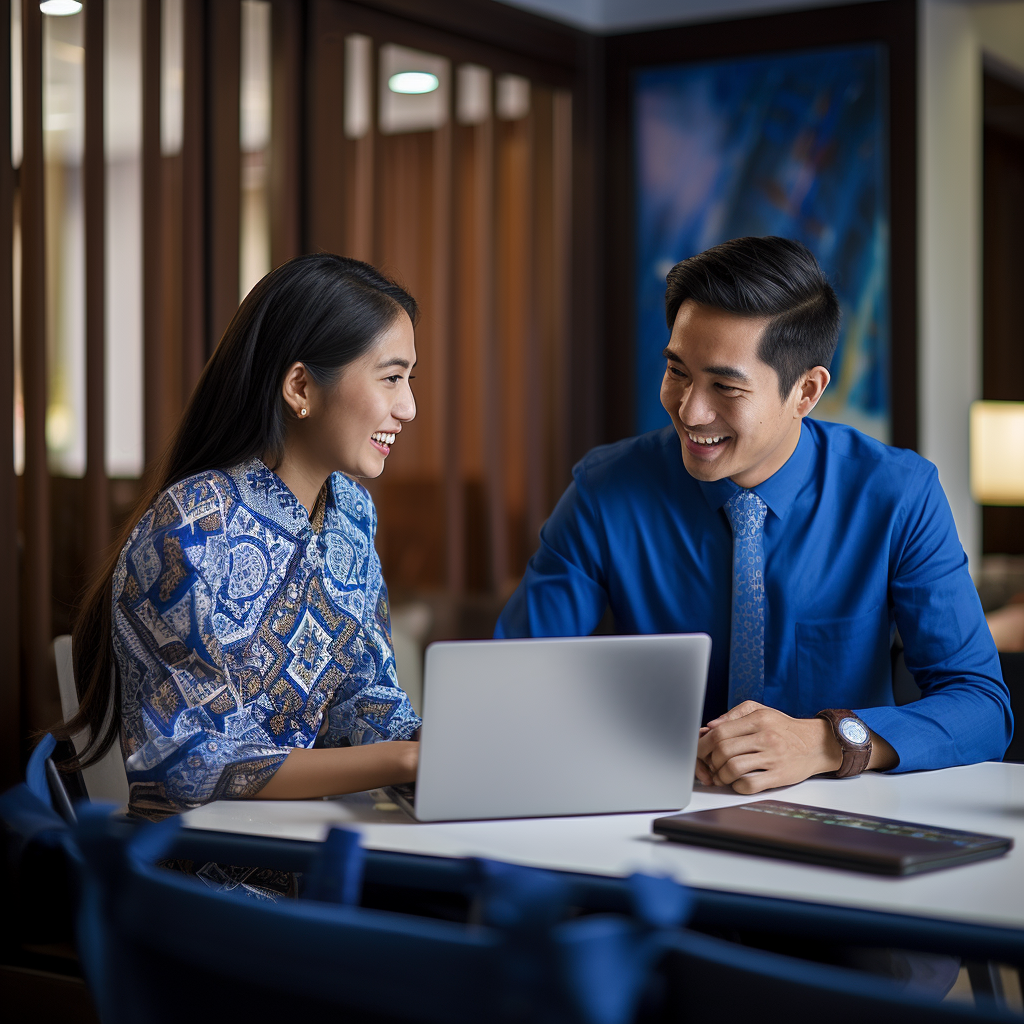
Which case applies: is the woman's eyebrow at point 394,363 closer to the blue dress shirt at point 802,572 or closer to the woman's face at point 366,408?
the woman's face at point 366,408

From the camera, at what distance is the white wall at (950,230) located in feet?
12.9

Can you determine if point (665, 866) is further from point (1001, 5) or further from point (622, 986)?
point (1001, 5)

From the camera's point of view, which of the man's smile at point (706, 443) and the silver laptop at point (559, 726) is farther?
the man's smile at point (706, 443)

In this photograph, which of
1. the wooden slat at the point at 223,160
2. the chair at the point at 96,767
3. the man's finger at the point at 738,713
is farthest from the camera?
the wooden slat at the point at 223,160

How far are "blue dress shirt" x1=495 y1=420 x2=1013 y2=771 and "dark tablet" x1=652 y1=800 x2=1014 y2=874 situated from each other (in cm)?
54

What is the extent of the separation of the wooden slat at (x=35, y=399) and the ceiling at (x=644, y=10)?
→ 69.6 inches

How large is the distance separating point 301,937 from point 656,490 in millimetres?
1298

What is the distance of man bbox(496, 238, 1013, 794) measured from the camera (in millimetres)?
1898

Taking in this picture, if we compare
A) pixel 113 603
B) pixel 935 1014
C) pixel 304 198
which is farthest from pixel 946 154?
pixel 935 1014

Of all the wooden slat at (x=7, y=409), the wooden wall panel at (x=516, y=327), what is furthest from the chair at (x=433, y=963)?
the wooden wall panel at (x=516, y=327)

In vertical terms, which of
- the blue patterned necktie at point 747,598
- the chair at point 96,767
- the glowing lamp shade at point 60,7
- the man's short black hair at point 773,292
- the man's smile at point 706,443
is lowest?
the chair at point 96,767

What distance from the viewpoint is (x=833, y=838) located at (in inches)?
48.1

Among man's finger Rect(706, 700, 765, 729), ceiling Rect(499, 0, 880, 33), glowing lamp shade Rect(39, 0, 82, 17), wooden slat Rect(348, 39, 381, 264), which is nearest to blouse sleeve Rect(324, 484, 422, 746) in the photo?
man's finger Rect(706, 700, 765, 729)

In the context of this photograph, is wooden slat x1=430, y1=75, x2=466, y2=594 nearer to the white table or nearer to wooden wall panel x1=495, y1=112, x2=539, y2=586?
wooden wall panel x1=495, y1=112, x2=539, y2=586
